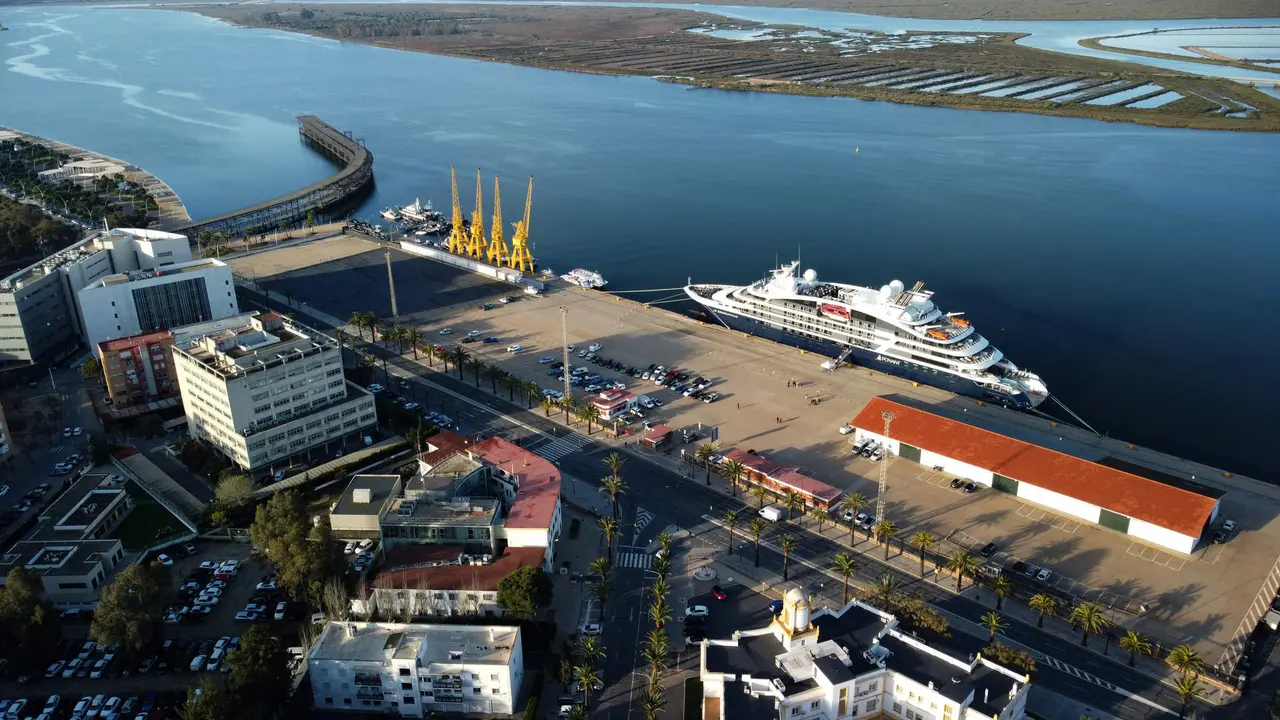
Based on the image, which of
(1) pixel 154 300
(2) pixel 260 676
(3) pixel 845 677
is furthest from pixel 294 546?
(1) pixel 154 300

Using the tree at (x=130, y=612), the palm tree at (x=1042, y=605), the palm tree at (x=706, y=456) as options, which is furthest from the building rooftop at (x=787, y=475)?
the tree at (x=130, y=612)

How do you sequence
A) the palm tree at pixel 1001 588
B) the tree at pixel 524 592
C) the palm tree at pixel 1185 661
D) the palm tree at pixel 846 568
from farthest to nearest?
1. the palm tree at pixel 846 568
2. the palm tree at pixel 1001 588
3. the tree at pixel 524 592
4. the palm tree at pixel 1185 661

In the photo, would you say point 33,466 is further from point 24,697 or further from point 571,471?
point 571,471

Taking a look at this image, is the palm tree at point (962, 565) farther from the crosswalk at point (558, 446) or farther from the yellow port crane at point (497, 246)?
the yellow port crane at point (497, 246)

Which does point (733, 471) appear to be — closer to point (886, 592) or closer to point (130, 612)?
point (886, 592)

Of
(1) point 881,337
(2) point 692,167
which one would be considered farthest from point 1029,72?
(1) point 881,337

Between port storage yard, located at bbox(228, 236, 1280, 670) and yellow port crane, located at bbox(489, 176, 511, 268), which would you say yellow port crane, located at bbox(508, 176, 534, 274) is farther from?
port storage yard, located at bbox(228, 236, 1280, 670)

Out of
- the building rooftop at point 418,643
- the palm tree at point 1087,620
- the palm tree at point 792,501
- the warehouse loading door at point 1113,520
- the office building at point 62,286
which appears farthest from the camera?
the office building at point 62,286
